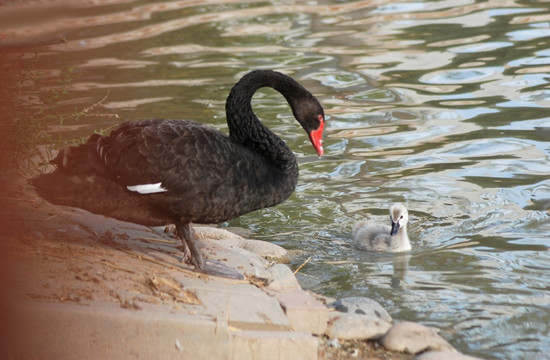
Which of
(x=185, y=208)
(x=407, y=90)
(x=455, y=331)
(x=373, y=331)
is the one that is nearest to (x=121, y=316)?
(x=185, y=208)

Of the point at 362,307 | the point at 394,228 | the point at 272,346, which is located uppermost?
the point at 272,346

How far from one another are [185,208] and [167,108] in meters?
5.19

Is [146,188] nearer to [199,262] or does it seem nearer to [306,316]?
[199,262]

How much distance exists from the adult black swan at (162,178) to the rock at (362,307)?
1.93 ft

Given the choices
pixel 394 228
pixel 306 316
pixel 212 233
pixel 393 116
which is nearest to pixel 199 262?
pixel 306 316

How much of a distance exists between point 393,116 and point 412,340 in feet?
17.0

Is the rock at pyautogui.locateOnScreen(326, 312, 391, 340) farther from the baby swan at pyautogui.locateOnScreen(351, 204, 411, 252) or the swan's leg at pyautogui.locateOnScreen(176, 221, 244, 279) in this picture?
the baby swan at pyautogui.locateOnScreen(351, 204, 411, 252)

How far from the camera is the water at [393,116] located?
16.1 ft

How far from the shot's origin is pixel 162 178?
4.08 metres

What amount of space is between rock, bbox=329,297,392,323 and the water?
19 centimetres

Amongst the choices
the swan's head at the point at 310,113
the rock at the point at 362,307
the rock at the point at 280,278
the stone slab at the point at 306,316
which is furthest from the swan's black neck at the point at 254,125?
the stone slab at the point at 306,316

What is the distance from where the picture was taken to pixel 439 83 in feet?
32.1

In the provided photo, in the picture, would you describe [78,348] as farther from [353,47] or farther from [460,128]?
[353,47]

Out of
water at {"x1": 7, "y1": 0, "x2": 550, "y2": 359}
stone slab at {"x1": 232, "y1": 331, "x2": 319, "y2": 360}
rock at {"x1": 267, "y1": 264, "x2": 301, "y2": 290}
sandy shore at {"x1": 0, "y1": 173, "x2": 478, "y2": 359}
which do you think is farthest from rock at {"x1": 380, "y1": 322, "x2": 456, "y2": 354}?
rock at {"x1": 267, "y1": 264, "x2": 301, "y2": 290}
